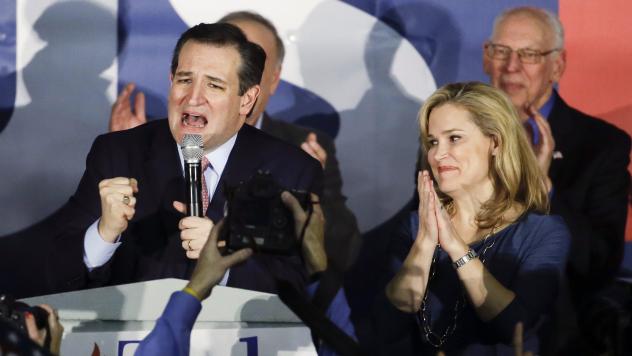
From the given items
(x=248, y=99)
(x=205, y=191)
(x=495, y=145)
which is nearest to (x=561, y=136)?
(x=495, y=145)

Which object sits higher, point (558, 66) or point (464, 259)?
point (558, 66)

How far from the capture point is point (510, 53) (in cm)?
379

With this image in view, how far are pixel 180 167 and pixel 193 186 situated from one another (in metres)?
→ 0.59

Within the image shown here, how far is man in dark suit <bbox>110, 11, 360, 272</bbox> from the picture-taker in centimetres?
373

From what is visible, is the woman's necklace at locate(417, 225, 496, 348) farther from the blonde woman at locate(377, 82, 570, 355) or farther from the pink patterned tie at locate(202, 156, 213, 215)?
the pink patterned tie at locate(202, 156, 213, 215)

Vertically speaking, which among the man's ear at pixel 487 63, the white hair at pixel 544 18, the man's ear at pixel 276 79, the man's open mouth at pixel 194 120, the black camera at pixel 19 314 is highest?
the white hair at pixel 544 18

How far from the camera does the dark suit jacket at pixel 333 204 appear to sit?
3.75m

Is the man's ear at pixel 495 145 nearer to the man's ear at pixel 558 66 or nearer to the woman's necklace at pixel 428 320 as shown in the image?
the woman's necklace at pixel 428 320

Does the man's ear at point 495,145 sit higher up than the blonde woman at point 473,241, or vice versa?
the man's ear at point 495,145

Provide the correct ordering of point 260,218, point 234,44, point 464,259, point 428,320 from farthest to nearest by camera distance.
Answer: point 234,44, point 428,320, point 464,259, point 260,218

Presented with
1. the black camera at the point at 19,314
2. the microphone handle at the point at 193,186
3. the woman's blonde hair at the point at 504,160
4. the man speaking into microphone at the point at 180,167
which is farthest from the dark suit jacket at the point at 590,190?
the black camera at the point at 19,314

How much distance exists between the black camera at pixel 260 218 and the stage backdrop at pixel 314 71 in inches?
43.7

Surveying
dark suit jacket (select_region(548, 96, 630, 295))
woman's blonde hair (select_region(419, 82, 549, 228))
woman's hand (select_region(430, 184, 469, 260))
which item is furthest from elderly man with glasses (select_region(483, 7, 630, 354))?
woman's hand (select_region(430, 184, 469, 260))

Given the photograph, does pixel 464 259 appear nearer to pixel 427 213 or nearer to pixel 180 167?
pixel 427 213
